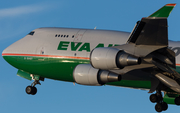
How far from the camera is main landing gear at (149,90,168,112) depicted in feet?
103

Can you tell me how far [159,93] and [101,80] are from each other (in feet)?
23.5

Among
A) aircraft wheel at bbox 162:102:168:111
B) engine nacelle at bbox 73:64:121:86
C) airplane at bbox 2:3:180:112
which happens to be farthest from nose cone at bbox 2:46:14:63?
aircraft wheel at bbox 162:102:168:111

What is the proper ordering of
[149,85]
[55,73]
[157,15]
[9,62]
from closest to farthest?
[157,15], [149,85], [55,73], [9,62]

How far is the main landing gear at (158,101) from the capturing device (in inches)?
1241

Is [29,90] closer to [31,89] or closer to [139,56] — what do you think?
[31,89]

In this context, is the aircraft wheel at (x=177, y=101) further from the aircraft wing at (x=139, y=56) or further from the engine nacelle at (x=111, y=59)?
the engine nacelle at (x=111, y=59)


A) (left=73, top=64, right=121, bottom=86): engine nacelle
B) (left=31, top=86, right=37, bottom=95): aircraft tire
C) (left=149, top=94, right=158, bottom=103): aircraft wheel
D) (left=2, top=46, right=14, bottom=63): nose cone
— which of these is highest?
(left=2, top=46, right=14, bottom=63): nose cone

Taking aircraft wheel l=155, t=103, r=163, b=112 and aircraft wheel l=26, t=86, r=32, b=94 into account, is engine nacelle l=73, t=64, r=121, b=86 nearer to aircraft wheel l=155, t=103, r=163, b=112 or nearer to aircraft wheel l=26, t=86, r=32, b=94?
aircraft wheel l=155, t=103, r=163, b=112

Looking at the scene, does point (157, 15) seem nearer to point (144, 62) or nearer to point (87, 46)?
point (144, 62)

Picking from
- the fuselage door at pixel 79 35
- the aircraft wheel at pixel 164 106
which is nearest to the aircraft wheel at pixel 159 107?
the aircraft wheel at pixel 164 106

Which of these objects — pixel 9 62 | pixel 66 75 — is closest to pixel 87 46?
pixel 66 75

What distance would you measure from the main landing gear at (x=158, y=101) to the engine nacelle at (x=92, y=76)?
6.39 metres

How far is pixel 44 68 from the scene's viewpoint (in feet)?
108

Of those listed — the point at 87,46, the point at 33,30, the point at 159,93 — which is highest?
the point at 33,30
